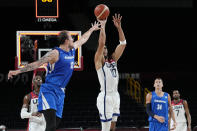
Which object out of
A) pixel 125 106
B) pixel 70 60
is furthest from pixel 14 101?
pixel 70 60

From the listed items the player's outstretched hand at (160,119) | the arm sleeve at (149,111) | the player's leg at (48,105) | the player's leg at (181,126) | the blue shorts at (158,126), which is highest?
the player's leg at (48,105)

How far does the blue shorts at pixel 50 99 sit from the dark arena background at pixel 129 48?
11.1 m

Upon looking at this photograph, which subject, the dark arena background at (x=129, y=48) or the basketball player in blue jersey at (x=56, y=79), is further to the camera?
the dark arena background at (x=129, y=48)

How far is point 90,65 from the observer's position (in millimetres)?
21156

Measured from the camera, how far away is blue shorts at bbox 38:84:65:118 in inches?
201

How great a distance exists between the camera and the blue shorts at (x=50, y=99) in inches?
201

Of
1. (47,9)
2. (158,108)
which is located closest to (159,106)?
(158,108)

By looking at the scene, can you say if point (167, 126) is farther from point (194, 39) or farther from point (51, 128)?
point (194, 39)

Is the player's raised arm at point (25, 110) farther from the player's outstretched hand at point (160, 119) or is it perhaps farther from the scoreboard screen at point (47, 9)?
the scoreboard screen at point (47, 9)

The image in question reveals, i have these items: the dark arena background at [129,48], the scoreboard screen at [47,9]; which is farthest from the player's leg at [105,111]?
the dark arena background at [129,48]

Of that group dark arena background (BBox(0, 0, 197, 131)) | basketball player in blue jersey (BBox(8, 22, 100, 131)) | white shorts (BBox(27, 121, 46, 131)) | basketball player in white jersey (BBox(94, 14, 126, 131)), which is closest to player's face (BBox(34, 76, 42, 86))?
white shorts (BBox(27, 121, 46, 131))

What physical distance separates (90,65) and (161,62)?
397 centimetres

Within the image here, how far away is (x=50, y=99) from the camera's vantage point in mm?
5133

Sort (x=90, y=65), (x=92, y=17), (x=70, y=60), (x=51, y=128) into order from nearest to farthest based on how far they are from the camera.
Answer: (x=51, y=128) → (x=70, y=60) → (x=92, y=17) → (x=90, y=65)
